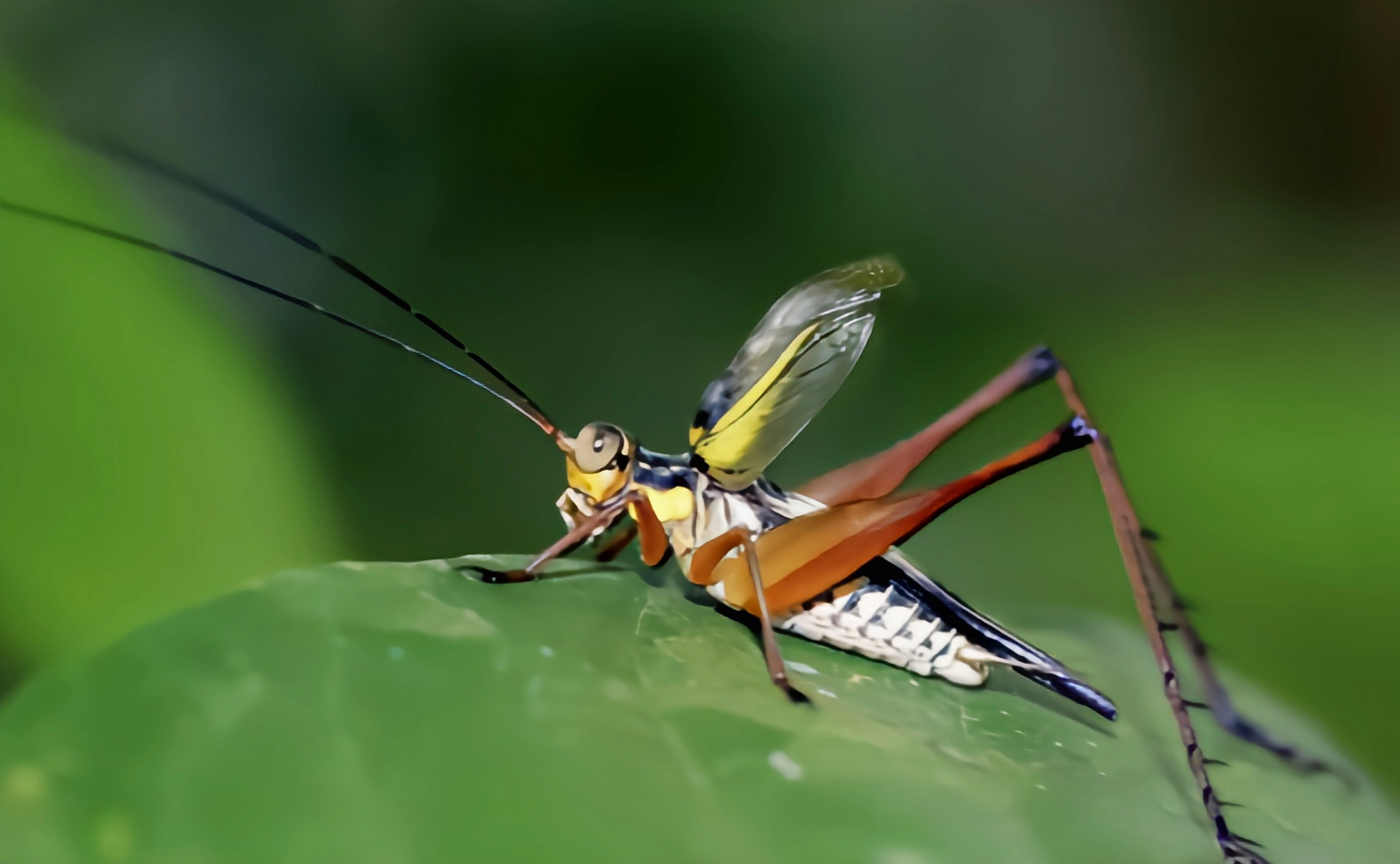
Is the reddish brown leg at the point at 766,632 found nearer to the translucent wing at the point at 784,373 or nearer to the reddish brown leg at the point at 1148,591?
the translucent wing at the point at 784,373

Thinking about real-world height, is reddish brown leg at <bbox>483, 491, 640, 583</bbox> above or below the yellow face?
below

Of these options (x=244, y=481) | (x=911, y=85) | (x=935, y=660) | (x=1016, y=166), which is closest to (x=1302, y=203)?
(x=1016, y=166)

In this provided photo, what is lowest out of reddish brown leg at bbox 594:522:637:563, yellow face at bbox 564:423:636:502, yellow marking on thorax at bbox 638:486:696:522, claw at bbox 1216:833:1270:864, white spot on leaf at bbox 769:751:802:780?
claw at bbox 1216:833:1270:864

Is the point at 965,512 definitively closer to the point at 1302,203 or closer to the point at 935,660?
the point at 935,660

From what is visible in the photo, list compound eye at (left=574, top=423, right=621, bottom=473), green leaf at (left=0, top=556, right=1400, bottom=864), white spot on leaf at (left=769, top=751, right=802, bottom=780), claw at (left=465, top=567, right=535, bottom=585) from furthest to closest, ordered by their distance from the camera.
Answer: compound eye at (left=574, top=423, right=621, bottom=473)
claw at (left=465, top=567, right=535, bottom=585)
white spot on leaf at (left=769, top=751, right=802, bottom=780)
green leaf at (left=0, top=556, right=1400, bottom=864)

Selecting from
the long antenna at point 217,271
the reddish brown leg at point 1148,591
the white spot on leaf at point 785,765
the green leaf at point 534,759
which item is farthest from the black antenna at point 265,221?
the reddish brown leg at point 1148,591

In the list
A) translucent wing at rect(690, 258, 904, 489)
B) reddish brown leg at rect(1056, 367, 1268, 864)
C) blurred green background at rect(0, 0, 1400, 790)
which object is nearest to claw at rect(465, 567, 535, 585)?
blurred green background at rect(0, 0, 1400, 790)

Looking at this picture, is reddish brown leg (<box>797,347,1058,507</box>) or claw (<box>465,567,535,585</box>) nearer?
claw (<box>465,567,535,585</box>)

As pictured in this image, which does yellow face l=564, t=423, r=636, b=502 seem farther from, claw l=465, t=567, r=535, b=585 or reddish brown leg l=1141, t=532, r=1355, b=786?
reddish brown leg l=1141, t=532, r=1355, b=786
